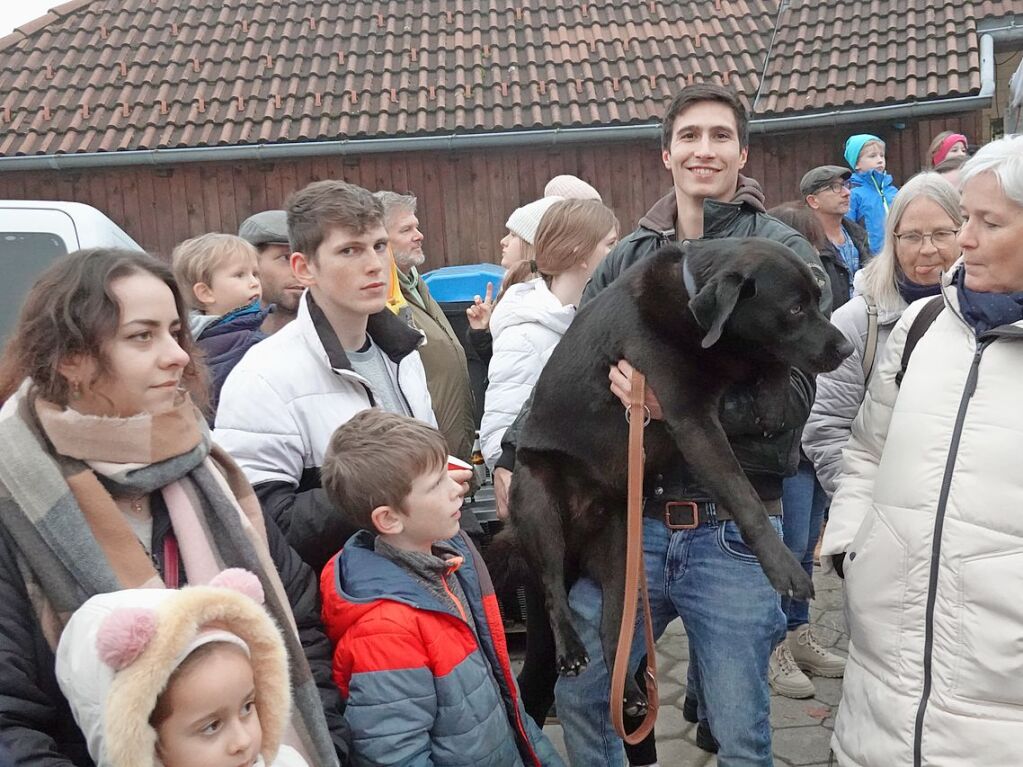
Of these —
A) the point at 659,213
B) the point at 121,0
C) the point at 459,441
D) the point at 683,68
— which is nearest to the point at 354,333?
the point at 659,213

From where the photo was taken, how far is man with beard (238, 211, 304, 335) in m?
4.14

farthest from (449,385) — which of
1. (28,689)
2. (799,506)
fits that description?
(28,689)

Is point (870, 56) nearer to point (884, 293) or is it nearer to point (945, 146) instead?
point (945, 146)

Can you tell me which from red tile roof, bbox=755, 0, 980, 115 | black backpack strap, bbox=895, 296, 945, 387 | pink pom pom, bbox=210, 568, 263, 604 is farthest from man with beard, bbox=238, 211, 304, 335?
red tile roof, bbox=755, 0, 980, 115

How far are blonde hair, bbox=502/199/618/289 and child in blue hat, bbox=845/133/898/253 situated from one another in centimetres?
378

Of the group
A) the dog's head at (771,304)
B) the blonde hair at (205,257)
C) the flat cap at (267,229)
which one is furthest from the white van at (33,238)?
the dog's head at (771,304)

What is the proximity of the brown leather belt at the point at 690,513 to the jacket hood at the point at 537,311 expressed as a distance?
1.07 meters

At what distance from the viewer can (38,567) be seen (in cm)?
180

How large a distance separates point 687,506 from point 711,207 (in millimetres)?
830

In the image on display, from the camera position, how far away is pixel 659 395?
2.44 m

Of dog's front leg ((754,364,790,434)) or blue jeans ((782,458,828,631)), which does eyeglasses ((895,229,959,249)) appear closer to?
blue jeans ((782,458,828,631))

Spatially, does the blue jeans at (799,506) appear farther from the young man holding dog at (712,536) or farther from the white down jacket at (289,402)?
the white down jacket at (289,402)

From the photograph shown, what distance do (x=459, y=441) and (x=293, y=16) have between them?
10022mm

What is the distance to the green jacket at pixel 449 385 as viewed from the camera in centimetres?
426
